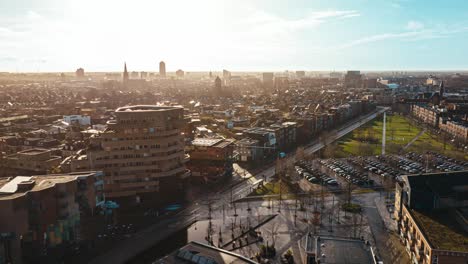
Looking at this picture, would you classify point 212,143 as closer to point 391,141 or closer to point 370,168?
point 370,168

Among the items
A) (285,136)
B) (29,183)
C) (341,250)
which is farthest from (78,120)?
(341,250)

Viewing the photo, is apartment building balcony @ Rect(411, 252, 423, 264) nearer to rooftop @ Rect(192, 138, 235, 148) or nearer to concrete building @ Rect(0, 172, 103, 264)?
concrete building @ Rect(0, 172, 103, 264)

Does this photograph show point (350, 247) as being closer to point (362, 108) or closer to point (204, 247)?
point (204, 247)

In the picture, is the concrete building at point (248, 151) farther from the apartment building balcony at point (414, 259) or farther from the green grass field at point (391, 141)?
the apartment building balcony at point (414, 259)

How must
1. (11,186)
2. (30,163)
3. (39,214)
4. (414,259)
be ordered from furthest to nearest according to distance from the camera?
(30,163) → (11,186) → (39,214) → (414,259)

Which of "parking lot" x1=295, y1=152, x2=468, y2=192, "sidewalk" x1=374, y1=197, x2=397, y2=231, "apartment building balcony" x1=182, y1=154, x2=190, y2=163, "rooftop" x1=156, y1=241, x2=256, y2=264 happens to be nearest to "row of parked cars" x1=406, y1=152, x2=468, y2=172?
"parking lot" x1=295, y1=152, x2=468, y2=192

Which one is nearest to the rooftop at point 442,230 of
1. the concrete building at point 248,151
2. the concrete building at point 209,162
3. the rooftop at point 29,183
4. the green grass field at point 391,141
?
the concrete building at point 209,162
